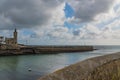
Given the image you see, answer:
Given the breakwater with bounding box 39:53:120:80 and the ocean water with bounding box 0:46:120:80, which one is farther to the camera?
the ocean water with bounding box 0:46:120:80

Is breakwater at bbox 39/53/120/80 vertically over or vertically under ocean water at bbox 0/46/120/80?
over

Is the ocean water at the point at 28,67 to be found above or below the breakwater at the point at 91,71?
below

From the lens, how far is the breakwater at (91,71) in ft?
12.0

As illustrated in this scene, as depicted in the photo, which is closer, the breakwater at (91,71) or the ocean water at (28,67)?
the breakwater at (91,71)

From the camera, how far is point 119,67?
13.3 feet

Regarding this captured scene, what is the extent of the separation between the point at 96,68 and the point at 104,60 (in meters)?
0.41

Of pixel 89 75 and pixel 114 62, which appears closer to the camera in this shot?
pixel 89 75

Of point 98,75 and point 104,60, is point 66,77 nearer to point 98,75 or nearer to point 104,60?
point 98,75

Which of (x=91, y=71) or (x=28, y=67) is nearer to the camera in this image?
(x=91, y=71)

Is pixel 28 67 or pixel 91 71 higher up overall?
pixel 91 71

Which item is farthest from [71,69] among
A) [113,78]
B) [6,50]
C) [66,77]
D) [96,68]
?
[6,50]

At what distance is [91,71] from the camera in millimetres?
3887

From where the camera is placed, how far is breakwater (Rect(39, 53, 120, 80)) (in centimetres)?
365

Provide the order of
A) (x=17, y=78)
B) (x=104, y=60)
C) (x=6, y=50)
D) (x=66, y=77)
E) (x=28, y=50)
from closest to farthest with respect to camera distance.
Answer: (x=66, y=77)
(x=104, y=60)
(x=17, y=78)
(x=6, y=50)
(x=28, y=50)
